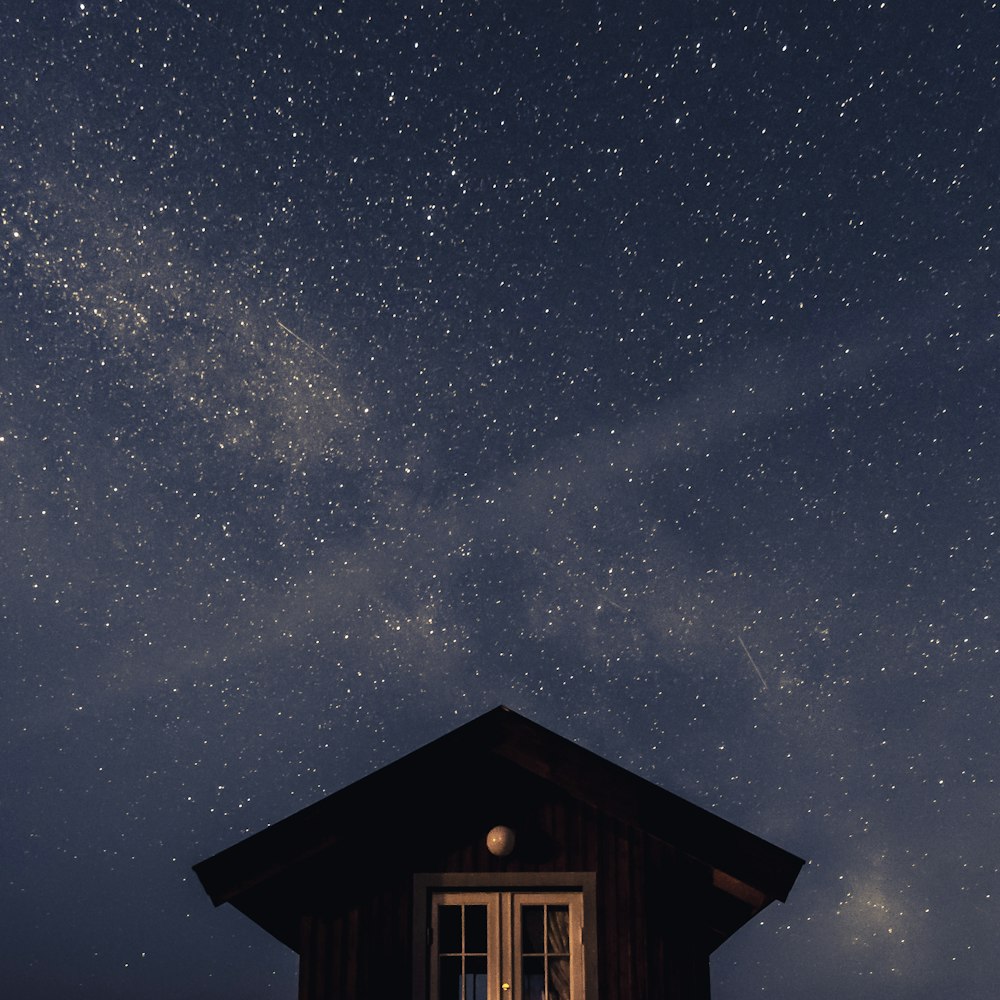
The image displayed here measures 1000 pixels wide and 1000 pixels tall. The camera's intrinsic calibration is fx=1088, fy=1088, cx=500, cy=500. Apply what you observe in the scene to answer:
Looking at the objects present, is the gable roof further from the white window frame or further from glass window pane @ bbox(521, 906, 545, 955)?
glass window pane @ bbox(521, 906, 545, 955)

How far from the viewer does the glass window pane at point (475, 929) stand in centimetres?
1152

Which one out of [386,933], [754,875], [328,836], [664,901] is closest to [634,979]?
[664,901]

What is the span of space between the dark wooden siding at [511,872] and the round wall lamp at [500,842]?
0.56 ft

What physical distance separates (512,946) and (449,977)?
719 millimetres

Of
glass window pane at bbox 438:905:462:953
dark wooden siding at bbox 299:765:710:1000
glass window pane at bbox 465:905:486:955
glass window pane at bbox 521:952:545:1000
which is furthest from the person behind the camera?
glass window pane at bbox 465:905:486:955

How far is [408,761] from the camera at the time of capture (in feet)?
38.1

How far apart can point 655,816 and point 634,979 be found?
5.35 feet

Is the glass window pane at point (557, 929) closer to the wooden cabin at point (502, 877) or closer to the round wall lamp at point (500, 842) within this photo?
the wooden cabin at point (502, 877)

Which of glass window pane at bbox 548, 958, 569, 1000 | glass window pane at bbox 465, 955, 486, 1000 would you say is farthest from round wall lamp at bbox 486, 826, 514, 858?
glass window pane at bbox 548, 958, 569, 1000

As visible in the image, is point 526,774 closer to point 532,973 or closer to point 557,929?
point 557,929

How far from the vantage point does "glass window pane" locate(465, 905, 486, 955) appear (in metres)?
11.5

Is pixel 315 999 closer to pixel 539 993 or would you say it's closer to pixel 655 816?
pixel 539 993

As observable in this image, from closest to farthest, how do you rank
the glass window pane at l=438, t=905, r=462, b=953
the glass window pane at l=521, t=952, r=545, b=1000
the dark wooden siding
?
the dark wooden siding → the glass window pane at l=521, t=952, r=545, b=1000 → the glass window pane at l=438, t=905, r=462, b=953

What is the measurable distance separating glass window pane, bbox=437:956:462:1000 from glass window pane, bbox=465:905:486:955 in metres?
0.21
